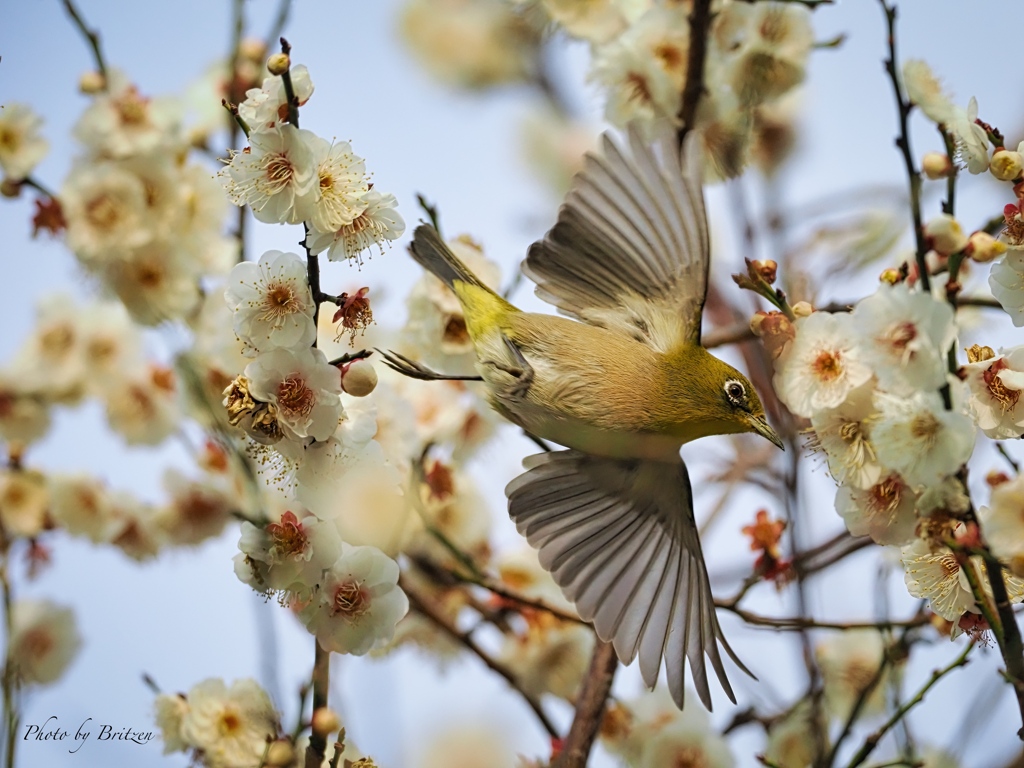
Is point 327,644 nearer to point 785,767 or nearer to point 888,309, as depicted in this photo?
point 888,309

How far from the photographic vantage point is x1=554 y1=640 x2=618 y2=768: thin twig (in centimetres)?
219

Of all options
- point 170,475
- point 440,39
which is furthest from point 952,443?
point 440,39

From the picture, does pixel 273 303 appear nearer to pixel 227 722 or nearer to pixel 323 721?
pixel 323 721

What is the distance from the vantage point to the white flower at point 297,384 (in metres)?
1.62

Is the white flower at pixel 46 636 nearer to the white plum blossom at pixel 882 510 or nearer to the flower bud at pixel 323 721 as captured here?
the flower bud at pixel 323 721

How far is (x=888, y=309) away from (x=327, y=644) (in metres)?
1.04

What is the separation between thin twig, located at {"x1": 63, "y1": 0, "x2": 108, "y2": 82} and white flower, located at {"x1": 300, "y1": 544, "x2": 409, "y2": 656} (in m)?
1.57

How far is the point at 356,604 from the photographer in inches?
70.6

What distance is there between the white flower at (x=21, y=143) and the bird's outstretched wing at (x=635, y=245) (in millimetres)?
1309

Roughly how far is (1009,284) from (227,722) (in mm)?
1685

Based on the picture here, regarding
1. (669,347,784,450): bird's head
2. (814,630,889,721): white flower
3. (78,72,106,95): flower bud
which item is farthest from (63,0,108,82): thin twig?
(814,630,889,721): white flower

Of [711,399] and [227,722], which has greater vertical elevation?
[711,399]

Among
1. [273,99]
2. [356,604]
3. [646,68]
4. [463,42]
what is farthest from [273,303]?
[463,42]

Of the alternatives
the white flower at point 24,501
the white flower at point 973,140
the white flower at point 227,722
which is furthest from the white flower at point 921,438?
the white flower at point 24,501
